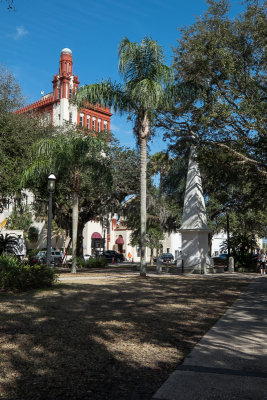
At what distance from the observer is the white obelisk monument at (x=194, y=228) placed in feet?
74.3

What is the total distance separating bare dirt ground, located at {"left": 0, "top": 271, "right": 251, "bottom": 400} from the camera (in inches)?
160

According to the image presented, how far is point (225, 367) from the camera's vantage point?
4.64m

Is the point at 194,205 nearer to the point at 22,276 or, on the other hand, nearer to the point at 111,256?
the point at 22,276

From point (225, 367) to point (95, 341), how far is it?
2107 millimetres

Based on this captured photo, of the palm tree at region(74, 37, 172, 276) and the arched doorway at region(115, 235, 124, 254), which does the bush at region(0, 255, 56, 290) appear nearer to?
the palm tree at region(74, 37, 172, 276)

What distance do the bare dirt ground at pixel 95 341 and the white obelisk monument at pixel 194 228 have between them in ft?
37.5

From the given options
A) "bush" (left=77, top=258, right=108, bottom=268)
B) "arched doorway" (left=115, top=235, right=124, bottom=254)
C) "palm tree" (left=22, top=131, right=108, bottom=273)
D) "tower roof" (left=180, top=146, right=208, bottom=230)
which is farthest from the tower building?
"palm tree" (left=22, top=131, right=108, bottom=273)

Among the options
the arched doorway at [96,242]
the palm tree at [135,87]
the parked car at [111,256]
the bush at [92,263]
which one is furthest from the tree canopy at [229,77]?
the arched doorway at [96,242]

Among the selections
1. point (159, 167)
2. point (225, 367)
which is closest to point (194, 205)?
point (225, 367)

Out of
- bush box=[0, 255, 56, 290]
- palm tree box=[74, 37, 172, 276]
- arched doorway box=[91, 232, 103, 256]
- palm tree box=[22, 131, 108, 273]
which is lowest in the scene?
bush box=[0, 255, 56, 290]

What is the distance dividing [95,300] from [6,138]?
13.6 m

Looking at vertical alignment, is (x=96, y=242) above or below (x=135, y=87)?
below

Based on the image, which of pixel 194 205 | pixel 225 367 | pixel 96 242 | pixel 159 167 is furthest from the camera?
pixel 96 242

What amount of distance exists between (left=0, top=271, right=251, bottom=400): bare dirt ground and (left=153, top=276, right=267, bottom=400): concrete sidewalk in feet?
0.69
